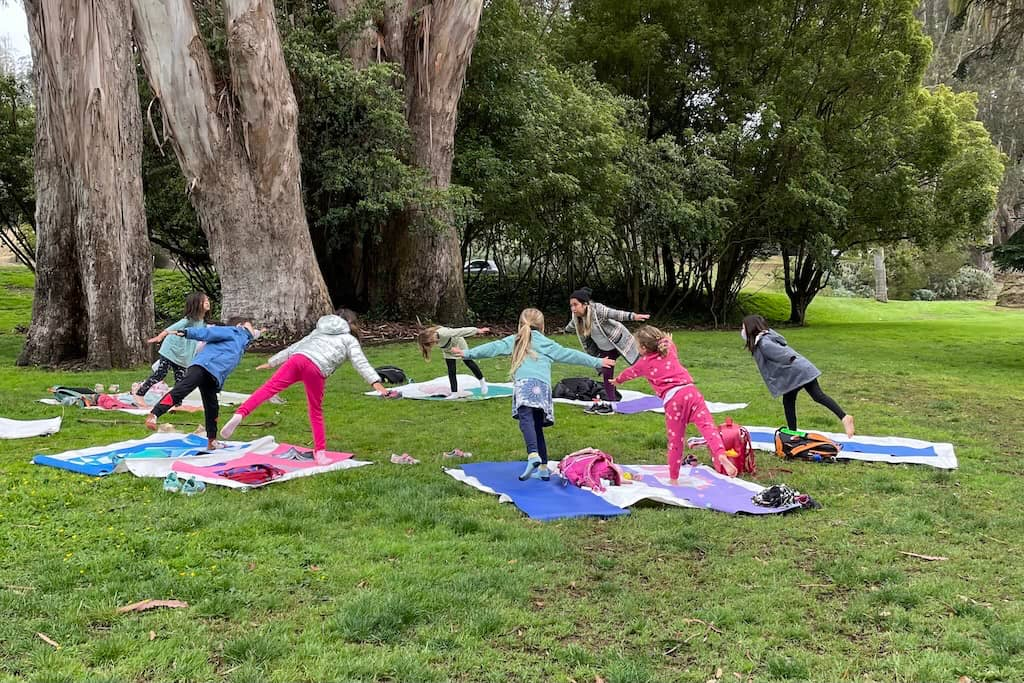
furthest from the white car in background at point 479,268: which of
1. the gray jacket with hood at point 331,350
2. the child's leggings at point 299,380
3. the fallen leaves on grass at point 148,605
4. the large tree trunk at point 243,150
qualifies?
the fallen leaves on grass at point 148,605

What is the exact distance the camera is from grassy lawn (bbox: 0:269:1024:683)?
308 cm

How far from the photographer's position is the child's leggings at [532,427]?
6074 millimetres

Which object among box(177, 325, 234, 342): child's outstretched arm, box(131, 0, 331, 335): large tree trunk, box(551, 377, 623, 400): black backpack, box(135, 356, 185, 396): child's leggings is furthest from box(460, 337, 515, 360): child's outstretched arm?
box(131, 0, 331, 335): large tree trunk

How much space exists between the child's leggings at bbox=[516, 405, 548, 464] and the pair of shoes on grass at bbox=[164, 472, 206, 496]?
2443 mm

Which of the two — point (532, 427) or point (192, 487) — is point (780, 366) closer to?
point (532, 427)

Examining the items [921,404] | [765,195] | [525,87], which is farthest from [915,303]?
A: [921,404]

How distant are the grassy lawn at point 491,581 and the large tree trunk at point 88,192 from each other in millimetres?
5185

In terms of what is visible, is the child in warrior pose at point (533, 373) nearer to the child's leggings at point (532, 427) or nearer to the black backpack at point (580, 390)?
the child's leggings at point (532, 427)

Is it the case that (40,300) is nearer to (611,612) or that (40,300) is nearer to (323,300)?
(323,300)

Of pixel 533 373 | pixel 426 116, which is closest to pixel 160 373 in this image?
pixel 533 373

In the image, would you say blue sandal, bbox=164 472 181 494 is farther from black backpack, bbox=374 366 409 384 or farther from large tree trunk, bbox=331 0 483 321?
large tree trunk, bbox=331 0 483 321

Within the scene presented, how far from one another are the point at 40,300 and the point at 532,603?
11.2m

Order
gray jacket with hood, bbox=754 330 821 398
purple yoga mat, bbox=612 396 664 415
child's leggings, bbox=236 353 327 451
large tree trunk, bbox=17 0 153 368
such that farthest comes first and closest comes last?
large tree trunk, bbox=17 0 153 368
purple yoga mat, bbox=612 396 664 415
gray jacket with hood, bbox=754 330 821 398
child's leggings, bbox=236 353 327 451

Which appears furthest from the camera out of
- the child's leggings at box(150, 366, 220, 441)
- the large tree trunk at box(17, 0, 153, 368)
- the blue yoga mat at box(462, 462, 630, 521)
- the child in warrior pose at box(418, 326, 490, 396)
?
the large tree trunk at box(17, 0, 153, 368)
